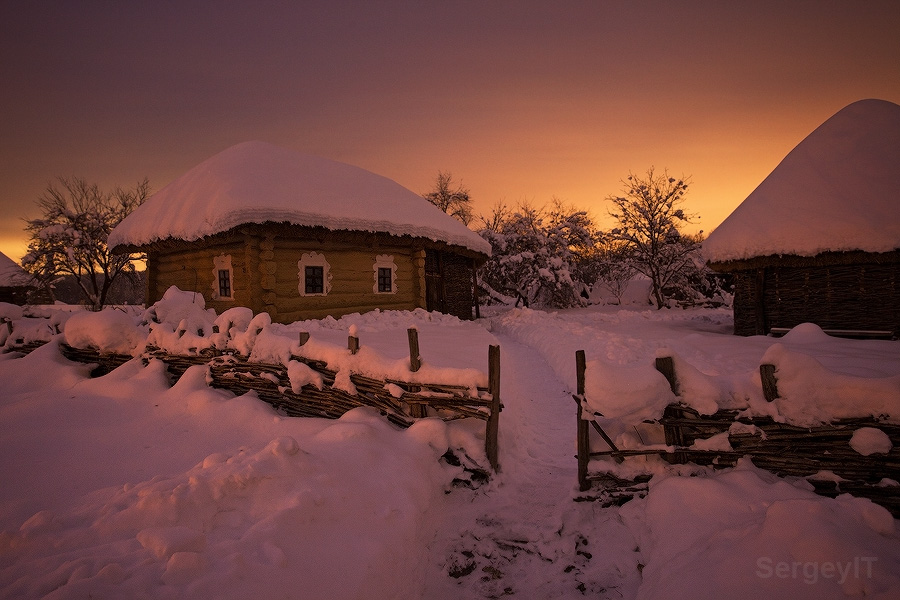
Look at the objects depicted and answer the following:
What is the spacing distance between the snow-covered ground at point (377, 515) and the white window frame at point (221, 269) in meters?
6.23

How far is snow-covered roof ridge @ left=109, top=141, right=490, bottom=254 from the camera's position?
11141mm

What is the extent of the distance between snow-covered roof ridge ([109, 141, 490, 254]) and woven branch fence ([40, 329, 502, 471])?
485 centimetres

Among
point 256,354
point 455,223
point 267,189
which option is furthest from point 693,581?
point 455,223

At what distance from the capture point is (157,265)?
15203mm

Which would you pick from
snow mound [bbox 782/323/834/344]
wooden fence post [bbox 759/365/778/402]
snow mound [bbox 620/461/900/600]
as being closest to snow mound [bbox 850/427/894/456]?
snow mound [bbox 620/461/900/600]

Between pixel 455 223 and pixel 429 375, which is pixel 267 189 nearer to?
pixel 455 223

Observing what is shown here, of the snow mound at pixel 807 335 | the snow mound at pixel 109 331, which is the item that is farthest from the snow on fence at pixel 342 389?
the snow mound at pixel 807 335

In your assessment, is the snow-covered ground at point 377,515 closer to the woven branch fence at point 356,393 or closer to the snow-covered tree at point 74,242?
the woven branch fence at point 356,393

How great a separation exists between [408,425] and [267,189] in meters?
9.63

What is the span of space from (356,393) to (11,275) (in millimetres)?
34099

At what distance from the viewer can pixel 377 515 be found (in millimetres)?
3703

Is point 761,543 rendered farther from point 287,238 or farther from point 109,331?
point 287,238

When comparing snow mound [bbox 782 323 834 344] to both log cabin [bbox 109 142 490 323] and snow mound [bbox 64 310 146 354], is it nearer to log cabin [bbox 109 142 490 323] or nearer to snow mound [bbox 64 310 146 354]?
log cabin [bbox 109 142 490 323]

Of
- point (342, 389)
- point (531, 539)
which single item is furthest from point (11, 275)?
point (531, 539)
